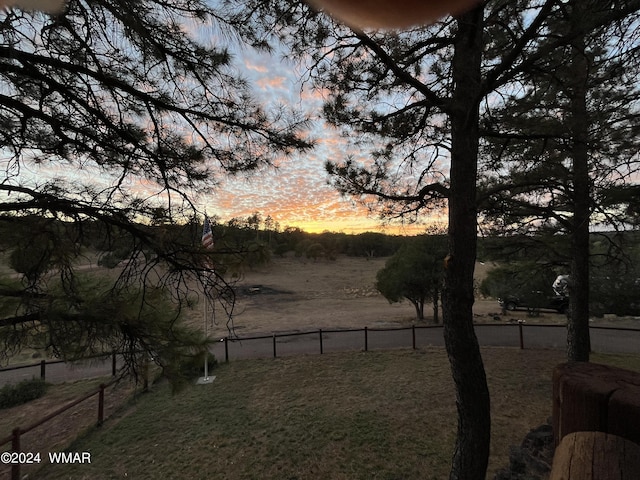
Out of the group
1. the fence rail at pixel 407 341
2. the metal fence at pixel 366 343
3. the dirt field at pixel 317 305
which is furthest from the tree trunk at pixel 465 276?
the metal fence at pixel 366 343

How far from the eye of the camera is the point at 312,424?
5.03 m

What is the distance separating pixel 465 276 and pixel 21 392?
9.50m

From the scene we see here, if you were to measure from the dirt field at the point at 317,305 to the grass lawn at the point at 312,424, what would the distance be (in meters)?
1.98

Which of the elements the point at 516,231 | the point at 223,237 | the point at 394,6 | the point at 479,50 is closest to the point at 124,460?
the point at 223,237

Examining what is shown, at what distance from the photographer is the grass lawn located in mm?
3998

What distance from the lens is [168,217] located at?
2.74 m

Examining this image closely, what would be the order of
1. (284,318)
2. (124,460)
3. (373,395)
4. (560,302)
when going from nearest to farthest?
(124,460), (373,395), (560,302), (284,318)

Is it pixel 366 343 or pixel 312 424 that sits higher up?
pixel 366 343

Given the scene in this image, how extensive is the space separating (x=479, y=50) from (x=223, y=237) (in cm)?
302

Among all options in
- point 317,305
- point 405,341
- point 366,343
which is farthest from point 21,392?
point 317,305

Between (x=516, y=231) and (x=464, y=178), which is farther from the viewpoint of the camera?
(x=516, y=231)

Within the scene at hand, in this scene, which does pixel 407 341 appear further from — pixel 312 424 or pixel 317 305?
pixel 317 305

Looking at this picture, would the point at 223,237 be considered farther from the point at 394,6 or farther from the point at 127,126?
the point at 394,6

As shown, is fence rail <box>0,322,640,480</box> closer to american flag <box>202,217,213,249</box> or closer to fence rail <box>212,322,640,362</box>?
fence rail <box>212,322,640,362</box>
